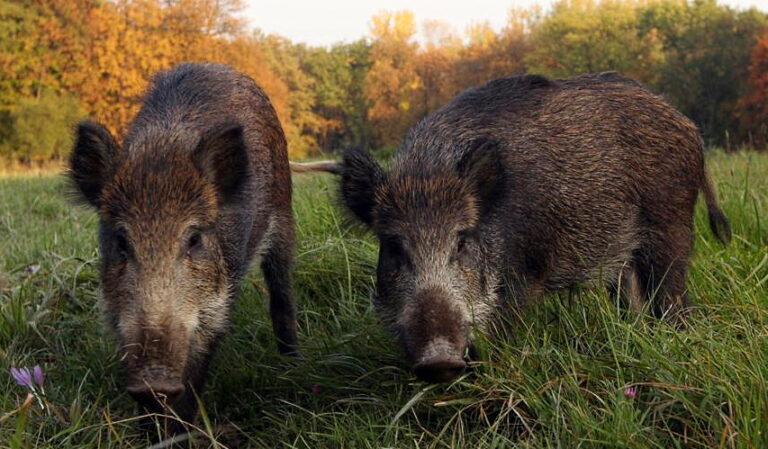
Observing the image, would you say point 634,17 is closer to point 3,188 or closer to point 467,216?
point 3,188

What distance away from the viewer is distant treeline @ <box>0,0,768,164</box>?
27141 mm

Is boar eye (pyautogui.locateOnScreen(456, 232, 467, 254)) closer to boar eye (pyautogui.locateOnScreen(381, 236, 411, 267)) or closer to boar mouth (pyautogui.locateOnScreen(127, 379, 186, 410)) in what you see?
boar eye (pyautogui.locateOnScreen(381, 236, 411, 267))

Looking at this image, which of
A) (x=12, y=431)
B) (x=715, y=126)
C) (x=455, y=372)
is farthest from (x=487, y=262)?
(x=715, y=126)

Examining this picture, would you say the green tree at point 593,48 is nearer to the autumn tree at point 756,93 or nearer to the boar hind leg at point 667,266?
the autumn tree at point 756,93

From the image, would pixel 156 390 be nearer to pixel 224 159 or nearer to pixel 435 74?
pixel 224 159

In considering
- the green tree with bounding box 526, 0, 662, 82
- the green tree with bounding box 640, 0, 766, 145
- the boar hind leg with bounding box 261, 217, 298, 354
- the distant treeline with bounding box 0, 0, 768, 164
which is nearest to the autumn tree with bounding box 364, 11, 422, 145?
the distant treeline with bounding box 0, 0, 768, 164

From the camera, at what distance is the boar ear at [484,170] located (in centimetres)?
324

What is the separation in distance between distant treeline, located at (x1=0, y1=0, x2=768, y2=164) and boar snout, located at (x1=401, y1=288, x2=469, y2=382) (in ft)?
50.1

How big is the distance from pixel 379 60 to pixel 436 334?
148ft

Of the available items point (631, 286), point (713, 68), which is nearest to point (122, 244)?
point (631, 286)

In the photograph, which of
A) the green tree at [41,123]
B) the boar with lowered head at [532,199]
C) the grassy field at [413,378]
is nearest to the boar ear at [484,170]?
the boar with lowered head at [532,199]

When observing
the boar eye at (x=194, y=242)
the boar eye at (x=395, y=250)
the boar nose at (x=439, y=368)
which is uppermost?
the boar eye at (x=194, y=242)

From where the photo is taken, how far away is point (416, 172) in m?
3.28

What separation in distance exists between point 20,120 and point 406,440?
2719 centimetres
